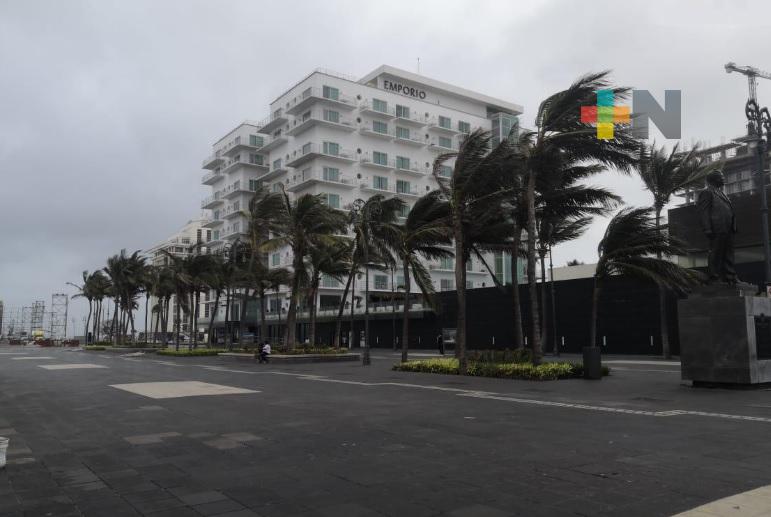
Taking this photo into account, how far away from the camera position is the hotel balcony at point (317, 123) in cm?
6731

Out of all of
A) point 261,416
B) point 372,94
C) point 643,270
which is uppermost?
point 372,94

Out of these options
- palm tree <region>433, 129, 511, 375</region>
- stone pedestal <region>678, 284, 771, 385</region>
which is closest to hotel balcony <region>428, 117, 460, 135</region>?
palm tree <region>433, 129, 511, 375</region>

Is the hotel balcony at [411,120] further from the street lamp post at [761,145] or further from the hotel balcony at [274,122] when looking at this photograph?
the street lamp post at [761,145]

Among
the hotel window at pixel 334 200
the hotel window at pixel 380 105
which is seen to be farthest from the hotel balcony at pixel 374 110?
the hotel window at pixel 334 200

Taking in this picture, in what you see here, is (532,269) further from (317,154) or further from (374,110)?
(374,110)

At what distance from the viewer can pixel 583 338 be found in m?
36.8

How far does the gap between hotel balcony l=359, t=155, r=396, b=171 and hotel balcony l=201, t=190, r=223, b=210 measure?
25.6 metres

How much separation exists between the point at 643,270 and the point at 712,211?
633cm

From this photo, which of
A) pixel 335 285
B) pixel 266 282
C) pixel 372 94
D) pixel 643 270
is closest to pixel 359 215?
pixel 266 282

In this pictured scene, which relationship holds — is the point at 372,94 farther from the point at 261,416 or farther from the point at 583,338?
the point at 261,416

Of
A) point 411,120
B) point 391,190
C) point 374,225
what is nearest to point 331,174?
point 391,190

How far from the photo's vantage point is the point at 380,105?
7200 centimetres

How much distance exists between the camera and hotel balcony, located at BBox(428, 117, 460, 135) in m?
75.8

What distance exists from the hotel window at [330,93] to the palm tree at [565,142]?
51.9 m
